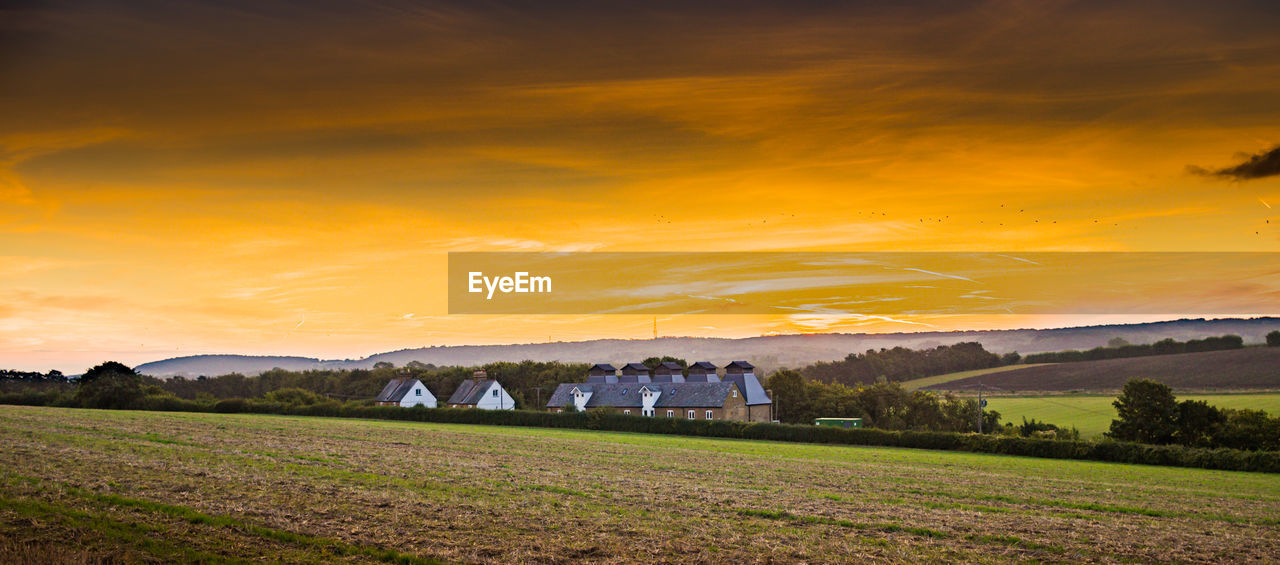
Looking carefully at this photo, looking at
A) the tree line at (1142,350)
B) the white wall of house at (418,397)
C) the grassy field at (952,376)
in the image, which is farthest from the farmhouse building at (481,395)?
the tree line at (1142,350)

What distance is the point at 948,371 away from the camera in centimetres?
13088

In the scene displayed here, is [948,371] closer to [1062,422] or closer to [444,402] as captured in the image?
[1062,422]

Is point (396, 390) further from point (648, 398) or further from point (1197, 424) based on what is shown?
point (1197, 424)

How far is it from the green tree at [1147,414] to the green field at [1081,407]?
44.2 feet

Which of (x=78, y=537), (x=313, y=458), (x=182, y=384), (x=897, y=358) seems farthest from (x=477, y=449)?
(x=897, y=358)

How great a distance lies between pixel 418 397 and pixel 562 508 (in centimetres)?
8483

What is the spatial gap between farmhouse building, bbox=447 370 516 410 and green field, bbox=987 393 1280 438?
5402cm

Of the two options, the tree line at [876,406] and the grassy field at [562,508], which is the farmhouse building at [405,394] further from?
the grassy field at [562,508]

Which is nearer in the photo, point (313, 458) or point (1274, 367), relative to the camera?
point (313, 458)

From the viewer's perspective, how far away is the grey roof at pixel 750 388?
8900 cm

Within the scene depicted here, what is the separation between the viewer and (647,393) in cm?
9081

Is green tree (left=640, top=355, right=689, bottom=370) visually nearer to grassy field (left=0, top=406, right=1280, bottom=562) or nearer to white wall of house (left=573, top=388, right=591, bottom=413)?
white wall of house (left=573, top=388, right=591, bottom=413)

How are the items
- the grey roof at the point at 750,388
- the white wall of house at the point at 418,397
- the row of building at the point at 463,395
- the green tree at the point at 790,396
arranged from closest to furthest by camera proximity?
the green tree at the point at 790,396, the grey roof at the point at 750,388, the row of building at the point at 463,395, the white wall of house at the point at 418,397

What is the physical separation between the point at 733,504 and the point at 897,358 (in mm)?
115284
